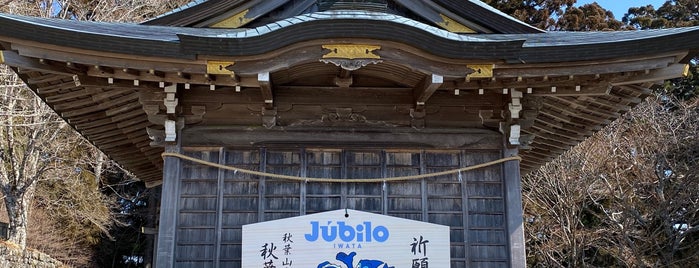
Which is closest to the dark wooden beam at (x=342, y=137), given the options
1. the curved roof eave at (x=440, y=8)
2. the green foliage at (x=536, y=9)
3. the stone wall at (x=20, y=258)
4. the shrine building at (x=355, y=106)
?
the shrine building at (x=355, y=106)

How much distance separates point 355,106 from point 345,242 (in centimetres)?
146

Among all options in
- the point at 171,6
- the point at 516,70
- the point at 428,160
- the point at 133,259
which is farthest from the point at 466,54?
the point at 133,259

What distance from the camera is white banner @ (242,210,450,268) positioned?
590cm

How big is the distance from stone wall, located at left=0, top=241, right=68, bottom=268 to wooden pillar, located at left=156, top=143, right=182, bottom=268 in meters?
12.6

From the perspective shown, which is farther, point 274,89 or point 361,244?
point 274,89

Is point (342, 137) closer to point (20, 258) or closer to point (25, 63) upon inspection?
point (25, 63)

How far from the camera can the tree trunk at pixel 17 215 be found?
1902 centimetres

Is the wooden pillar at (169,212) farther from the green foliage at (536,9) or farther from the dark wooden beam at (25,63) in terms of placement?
the green foliage at (536,9)

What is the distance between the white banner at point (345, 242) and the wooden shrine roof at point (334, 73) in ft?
3.12

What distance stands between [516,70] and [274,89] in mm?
2415

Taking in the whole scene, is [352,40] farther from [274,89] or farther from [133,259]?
[133,259]

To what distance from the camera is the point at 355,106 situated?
21.5ft

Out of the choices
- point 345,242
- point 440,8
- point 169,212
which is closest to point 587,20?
point 440,8

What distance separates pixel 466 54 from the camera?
557 centimetres
